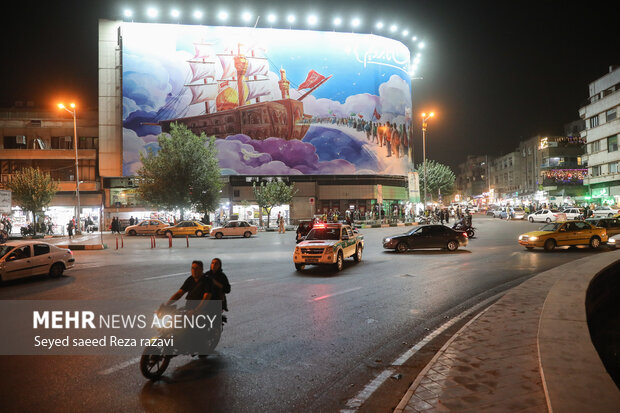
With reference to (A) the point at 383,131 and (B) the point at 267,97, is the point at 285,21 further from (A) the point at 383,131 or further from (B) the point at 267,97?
(A) the point at 383,131

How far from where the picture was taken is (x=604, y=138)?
175 ft

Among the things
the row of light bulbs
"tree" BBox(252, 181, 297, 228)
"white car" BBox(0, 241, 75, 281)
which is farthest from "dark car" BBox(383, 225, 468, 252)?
the row of light bulbs

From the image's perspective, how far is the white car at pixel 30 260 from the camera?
12.0 meters

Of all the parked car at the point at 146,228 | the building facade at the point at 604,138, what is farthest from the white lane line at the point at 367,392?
the building facade at the point at 604,138

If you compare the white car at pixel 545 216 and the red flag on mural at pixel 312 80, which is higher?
the red flag on mural at pixel 312 80

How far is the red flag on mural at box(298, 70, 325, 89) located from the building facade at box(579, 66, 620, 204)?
Answer: 3854 centimetres

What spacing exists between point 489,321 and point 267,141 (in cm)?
5797

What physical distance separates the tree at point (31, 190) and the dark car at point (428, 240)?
119 ft

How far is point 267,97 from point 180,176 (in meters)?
26.1

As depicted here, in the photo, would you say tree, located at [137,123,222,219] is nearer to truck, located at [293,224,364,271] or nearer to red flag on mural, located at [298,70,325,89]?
red flag on mural, located at [298,70,325,89]

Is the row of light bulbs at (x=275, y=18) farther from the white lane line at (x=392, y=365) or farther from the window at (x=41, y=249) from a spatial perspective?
the white lane line at (x=392, y=365)

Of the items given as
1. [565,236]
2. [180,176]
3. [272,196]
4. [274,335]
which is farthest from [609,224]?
[180,176]

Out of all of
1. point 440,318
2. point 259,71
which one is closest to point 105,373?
point 440,318

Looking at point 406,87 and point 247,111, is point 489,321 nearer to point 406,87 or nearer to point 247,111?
point 247,111
